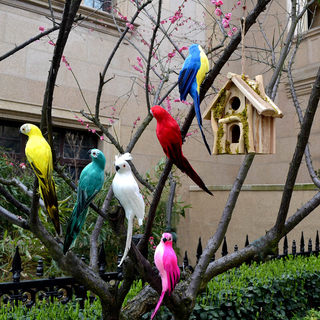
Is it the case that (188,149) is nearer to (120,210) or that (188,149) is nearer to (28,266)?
(28,266)

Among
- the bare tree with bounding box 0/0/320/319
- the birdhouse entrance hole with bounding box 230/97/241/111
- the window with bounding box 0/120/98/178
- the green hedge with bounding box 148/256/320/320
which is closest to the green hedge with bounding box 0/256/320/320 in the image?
the green hedge with bounding box 148/256/320/320

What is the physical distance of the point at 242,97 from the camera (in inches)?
70.8

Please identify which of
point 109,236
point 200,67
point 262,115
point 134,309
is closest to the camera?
point 200,67

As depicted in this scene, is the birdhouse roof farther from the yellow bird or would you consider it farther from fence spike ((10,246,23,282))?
fence spike ((10,246,23,282))

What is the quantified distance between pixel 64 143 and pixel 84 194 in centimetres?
530

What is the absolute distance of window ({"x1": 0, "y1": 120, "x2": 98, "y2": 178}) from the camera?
5.80 m

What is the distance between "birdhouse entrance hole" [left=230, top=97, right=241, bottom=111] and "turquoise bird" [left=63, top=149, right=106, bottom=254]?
899 millimetres

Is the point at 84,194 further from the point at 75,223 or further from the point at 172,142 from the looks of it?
the point at 172,142

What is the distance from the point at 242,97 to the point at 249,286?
205cm

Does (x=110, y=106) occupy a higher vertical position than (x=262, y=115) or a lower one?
higher

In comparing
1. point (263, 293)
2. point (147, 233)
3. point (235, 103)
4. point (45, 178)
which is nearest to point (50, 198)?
point (45, 178)

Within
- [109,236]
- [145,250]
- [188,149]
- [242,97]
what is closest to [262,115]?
[242,97]

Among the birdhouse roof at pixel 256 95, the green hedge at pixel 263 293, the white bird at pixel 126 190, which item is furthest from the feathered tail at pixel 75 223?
the green hedge at pixel 263 293

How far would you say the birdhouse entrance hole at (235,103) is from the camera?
1906 mm
